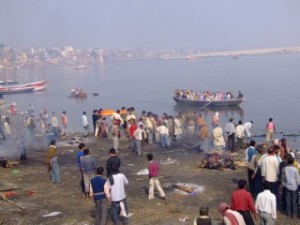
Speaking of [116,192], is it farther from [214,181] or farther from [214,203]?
[214,181]

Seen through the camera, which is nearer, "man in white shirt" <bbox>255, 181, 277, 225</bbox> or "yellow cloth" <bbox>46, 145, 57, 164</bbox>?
"man in white shirt" <bbox>255, 181, 277, 225</bbox>

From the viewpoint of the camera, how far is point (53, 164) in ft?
50.4

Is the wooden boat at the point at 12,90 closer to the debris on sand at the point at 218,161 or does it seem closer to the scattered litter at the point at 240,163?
the debris on sand at the point at 218,161

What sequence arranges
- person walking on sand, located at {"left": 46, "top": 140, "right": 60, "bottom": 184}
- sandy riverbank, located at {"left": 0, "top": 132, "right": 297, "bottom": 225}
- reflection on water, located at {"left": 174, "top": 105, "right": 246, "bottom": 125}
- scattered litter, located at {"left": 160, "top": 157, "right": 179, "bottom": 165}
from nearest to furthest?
sandy riverbank, located at {"left": 0, "top": 132, "right": 297, "bottom": 225} → person walking on sand, located at {"left": 46, "top": 140, "right": 60, "bottom": 184} → scattered litter, located at {"left": 160, "top": 157, "right": 179, "bottom": 165} → reflection on water, located at {"left": 174, "top": 105, "right": 246, "bottom": 125}

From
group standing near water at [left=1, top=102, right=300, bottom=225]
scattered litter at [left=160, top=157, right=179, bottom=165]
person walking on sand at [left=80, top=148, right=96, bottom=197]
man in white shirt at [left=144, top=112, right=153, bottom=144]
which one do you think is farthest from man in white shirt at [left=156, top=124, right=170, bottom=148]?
person walking on sand at [left=80, top=148, right=96, bottom=197]

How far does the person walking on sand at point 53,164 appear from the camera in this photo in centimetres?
1480

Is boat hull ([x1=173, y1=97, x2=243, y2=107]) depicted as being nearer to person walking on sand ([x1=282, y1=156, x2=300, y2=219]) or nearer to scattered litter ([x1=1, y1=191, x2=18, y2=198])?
scattered litter ([x1=1, y1=191, x2=18, y2=198])

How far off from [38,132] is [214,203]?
19.1 meters

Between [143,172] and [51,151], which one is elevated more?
[51,151]

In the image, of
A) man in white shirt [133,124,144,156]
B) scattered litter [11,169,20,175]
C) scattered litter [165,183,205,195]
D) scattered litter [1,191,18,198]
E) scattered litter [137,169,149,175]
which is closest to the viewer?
scattered litter [165,183,205,195]

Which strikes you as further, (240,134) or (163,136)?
(163,136)

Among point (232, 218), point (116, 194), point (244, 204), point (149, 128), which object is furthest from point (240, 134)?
point (232, 218)

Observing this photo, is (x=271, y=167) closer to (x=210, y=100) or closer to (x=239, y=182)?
(x=239, y=182)

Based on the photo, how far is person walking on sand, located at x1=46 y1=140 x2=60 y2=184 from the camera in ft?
48.5
